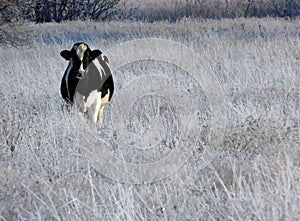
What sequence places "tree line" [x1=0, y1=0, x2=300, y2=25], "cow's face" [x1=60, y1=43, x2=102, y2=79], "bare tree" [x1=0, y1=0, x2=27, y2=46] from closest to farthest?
"cow's face" [x1=60, y1=43, x2=102, y2=79] < "bare tree" [x1=0, y1=0, x2=27, y2=46] < "tree line" [x1=0, y1=0, x2=300, y2=25]

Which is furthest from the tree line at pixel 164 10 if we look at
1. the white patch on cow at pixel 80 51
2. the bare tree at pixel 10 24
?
the white patch on cow at pixel 80 51

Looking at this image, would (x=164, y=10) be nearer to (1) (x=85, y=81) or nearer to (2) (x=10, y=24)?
(2) (x=10, y=24)

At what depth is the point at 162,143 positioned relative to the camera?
17.1ft

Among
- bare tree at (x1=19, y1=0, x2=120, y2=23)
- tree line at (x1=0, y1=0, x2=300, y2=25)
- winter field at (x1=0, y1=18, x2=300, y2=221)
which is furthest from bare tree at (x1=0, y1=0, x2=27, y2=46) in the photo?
bare tree at (x1=19, y1=0, x2=120, y2=23)

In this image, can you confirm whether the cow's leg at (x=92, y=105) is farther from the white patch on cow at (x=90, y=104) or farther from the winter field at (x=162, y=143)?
the winter field at (x=162, y=143)

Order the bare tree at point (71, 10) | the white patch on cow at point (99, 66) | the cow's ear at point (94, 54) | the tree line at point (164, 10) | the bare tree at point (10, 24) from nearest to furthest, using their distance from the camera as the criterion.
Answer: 1. the cow's ear at point (94, 54)
2. the white patch on cow at point (99, 66)
3. the bare tree at point (10, 24)
4. the tree line at point (164, 10)
5. the bare tree at point (71, 10)

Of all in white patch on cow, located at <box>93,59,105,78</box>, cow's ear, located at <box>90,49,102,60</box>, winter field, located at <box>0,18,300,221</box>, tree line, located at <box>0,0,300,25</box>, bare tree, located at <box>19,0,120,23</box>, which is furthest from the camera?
bare tree, located at <box>19,0,120,23</box>

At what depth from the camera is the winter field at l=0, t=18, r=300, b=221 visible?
12.0ft

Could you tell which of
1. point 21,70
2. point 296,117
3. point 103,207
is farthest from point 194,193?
point 21,70

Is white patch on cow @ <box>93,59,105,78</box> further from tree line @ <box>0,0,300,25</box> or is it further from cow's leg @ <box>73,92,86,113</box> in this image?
tree line @ <box>0,0,300,25</box>

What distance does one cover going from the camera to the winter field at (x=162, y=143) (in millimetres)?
3668

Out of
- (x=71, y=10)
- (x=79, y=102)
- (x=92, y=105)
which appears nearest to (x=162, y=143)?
(x=92, y=105)

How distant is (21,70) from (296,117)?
5.43m

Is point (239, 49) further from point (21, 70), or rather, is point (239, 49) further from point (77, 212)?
point (77, 212)
